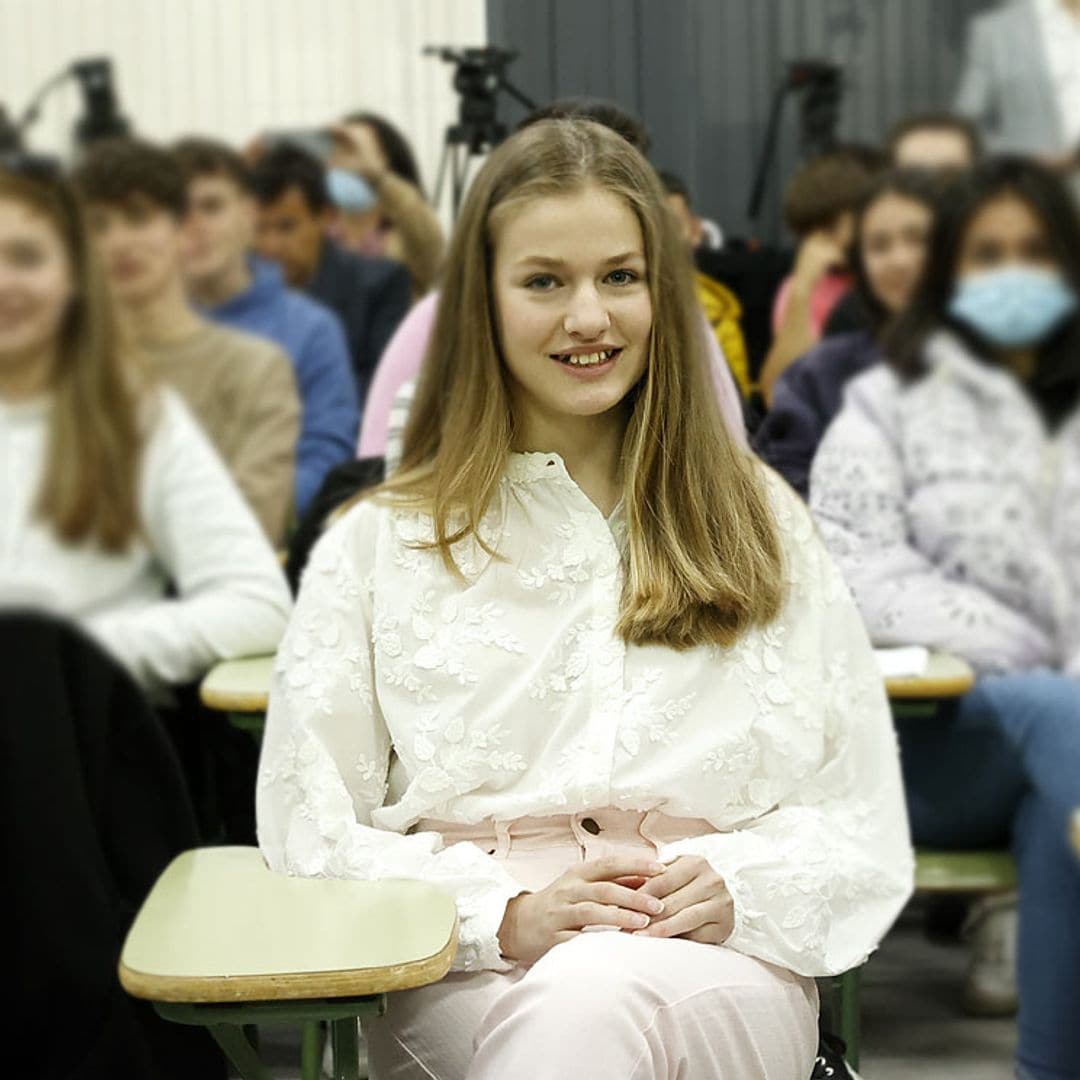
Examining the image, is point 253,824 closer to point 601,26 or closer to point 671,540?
point 671,540

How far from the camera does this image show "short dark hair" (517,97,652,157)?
5.96 ft

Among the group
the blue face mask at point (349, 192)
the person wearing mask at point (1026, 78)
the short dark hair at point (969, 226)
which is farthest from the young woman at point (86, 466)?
the person wearing mask at point (1026, 78)

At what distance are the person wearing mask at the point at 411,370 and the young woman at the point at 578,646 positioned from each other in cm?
31

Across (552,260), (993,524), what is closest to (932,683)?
(993,524)

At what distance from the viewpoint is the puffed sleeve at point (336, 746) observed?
1.43 meters

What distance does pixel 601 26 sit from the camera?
1.91 meters

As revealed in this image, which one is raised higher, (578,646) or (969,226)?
(969,226)

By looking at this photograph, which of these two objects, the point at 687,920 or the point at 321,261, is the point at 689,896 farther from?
the point at 321,261

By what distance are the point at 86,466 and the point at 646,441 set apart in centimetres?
66

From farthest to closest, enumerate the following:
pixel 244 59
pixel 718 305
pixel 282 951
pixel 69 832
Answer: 1. pixel 718 305
2. pixel 244 59
3. pixel 69 832
4. pixel 282 951

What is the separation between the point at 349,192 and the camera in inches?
76.0

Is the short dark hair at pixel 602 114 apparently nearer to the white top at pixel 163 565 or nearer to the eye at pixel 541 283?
the eye at pixel 541 283

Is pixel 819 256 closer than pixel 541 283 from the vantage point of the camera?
No

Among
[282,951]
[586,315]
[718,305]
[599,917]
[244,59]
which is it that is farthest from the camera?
[718,305]
